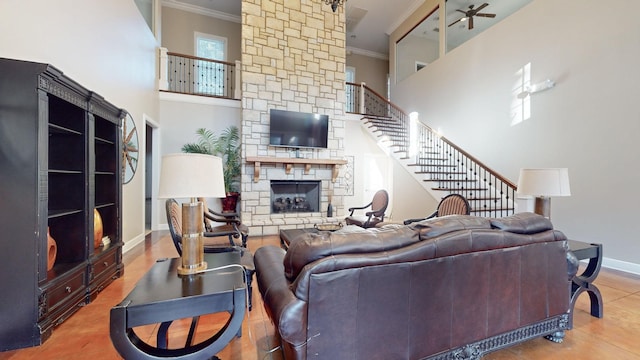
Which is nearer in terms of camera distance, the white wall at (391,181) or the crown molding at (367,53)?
the white wall at (391,181)

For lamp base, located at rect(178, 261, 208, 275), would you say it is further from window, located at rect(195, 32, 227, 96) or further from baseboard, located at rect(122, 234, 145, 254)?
window, located at rect(195, 32, 227, 96)

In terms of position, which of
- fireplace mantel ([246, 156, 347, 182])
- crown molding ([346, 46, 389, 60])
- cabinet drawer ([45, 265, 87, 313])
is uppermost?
crown molding ([346, 46, 389, 60])

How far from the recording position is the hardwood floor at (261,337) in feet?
5.80

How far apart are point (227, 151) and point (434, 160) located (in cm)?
479

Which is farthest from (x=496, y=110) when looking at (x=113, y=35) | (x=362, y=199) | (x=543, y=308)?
(x=113, y=35)

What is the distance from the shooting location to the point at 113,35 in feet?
11.9

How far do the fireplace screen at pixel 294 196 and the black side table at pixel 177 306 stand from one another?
4.54 m

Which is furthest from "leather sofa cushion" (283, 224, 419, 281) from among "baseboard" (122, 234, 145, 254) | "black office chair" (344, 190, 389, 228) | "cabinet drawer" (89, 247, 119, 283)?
"baseboard" (122, 234, 145, 254)

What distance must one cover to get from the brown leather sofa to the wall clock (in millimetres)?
3332

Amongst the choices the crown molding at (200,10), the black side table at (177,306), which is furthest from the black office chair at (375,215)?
the crown molding at (200,10)

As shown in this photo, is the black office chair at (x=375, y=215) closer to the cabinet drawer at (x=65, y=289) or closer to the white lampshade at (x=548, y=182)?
the white lampshade at (x=548, y=182)

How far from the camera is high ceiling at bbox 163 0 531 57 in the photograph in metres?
5.78

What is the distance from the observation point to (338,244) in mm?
1344

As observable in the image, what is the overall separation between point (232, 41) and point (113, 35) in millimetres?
4390
